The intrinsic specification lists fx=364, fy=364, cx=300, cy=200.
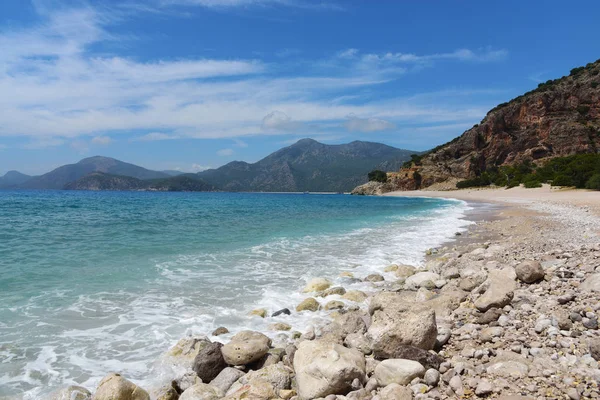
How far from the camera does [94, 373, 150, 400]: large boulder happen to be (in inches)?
201

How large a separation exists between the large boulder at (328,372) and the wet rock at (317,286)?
535 centimetres

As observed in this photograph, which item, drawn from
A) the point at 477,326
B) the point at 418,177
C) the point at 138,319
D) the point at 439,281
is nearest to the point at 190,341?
the point at 138,319

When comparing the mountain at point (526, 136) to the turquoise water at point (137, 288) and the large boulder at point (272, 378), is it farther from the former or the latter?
the large boulder at point (272, 378)

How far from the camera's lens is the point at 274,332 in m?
7.76

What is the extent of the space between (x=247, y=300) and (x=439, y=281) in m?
5.42

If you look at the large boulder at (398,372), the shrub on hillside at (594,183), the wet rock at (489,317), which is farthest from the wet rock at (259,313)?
the shrub on hillside at (594,183)

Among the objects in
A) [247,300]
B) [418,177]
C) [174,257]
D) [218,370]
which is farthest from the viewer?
[418,177]

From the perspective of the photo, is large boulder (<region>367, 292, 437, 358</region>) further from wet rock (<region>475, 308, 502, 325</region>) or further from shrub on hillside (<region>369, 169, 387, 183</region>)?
shrub on hillside (<region>369, 169, 387, 183</region>)

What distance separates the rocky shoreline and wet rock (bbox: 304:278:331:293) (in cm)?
283

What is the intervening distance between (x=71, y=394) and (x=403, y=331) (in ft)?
16.3

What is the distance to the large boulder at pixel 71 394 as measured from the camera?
5234 mm

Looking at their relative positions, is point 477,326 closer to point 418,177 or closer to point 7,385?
point 7,385

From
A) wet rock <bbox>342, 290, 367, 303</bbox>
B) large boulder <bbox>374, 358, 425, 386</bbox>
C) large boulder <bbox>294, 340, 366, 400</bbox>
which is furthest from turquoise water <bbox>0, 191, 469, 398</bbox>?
large boulder <bbox>374, 358, 425, 386</bbox>

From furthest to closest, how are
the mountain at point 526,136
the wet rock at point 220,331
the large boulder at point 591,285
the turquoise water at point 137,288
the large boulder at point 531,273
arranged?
1. the mountain at point 526,136
2. the large boulder at point 531,273
3. the wet rock at point 220,331
4. the turquoise water at point 137,288
5. the large boulder at point 591,285
